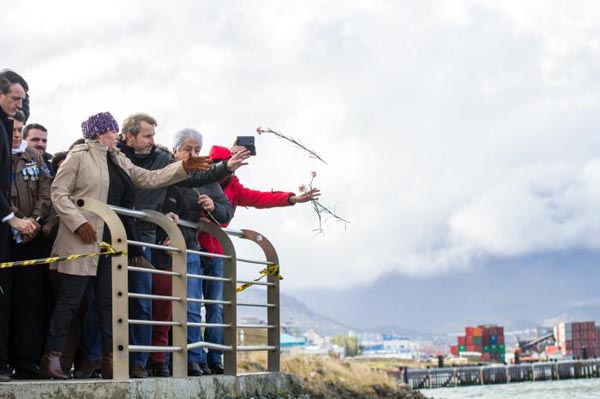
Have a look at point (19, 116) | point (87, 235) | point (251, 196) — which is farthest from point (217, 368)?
point (19, 116)

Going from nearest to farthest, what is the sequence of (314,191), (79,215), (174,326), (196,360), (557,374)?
(79,215) < (174,326) < (196,360) < (314,191) < (557,374)

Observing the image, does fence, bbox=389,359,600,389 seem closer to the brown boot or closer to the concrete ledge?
the concrete ledge

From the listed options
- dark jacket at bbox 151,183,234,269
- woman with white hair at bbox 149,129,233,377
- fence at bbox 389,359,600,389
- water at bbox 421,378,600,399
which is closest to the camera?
woman with white hair at bbox 149,129,233,377

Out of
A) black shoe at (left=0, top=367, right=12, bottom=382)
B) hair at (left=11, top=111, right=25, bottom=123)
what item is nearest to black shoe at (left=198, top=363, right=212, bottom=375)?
black shoe at (left=0, top=367, right=12, bottom=382)

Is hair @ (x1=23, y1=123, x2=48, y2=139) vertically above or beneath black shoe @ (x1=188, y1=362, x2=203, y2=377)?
above

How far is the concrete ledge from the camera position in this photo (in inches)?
222

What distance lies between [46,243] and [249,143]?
157 centimetres

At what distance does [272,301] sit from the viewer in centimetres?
825

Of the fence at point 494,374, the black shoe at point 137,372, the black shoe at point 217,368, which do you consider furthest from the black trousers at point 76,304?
the fence at point 494,374

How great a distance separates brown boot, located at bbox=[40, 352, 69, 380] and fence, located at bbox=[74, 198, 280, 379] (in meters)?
0.53

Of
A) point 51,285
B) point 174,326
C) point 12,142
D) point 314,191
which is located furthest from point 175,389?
point 314,191

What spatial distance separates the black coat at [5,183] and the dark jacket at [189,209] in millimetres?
1172

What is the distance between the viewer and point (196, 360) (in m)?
7.32

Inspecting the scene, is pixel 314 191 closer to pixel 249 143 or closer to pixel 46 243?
pixel 249 143
